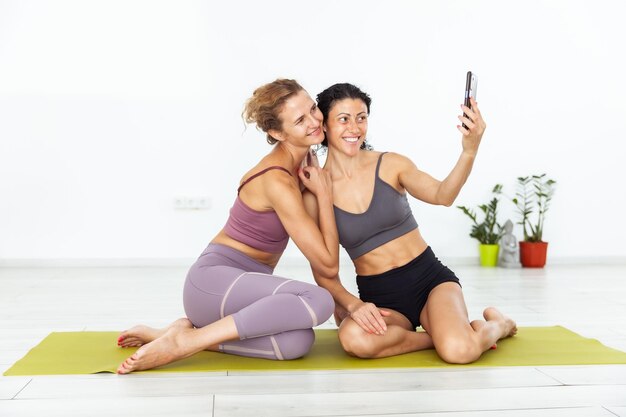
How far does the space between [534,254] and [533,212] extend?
0.39 m

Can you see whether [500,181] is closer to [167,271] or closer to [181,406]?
[167,271]

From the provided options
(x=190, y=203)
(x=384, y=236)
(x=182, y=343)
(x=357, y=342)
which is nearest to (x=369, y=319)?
(x=357, y=342)

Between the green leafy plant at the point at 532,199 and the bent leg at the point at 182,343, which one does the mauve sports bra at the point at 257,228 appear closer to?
the bent leg at the point at 182,343

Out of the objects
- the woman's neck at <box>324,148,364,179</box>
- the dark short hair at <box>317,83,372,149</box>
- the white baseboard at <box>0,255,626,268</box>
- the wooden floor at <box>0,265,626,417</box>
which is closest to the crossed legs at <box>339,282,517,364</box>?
the wooden floor at <box>0,265,626,417</box>

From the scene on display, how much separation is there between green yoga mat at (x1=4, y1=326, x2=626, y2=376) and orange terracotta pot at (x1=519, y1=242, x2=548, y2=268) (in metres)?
2.54

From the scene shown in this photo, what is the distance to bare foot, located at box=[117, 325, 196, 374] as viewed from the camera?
2.33 metres

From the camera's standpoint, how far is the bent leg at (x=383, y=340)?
249 centimetres

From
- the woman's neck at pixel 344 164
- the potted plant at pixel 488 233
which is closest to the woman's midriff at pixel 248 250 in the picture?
the woman's neck at pixel 344 164

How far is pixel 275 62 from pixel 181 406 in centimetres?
379

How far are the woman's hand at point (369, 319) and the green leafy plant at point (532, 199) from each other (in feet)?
10.8

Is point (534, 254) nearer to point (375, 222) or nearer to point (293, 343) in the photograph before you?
point (375, 222)

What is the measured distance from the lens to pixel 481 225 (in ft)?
18.0

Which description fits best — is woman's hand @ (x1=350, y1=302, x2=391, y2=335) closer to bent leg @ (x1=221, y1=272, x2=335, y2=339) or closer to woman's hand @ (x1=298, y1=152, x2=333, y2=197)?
bent leg @ (x1=221, y1=272, x2=335, y2=339)

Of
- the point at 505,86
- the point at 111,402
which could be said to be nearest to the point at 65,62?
the point at 505,86
